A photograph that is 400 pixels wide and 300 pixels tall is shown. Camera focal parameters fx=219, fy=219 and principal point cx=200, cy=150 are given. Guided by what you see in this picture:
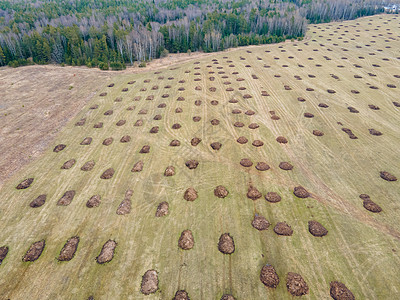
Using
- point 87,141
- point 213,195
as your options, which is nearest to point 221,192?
point 213,195

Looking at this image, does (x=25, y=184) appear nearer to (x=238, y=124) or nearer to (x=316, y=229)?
(x=238, y=124)

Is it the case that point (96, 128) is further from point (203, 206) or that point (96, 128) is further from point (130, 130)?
point (203, 206)

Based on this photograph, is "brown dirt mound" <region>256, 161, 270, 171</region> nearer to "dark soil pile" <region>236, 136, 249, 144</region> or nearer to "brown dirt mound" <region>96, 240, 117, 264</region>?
"dark soil pile" <region>236, 136, 249, 144</region>

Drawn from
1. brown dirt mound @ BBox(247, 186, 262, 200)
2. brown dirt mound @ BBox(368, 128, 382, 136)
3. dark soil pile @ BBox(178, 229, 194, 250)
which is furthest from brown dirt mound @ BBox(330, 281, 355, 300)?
brown dirt mound @ BBox(368, 128, 382, 136)

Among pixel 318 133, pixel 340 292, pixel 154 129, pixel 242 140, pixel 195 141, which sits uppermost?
pixel 318 133

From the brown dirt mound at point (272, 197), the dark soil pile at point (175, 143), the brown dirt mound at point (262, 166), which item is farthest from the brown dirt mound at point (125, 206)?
the brown dirt mound at point (262, 166)

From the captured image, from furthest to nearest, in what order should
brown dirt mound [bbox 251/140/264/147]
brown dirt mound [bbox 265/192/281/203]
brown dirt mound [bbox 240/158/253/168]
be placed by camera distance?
1. brown dirt mound [bbox 251/140/264/147]
2. brown dirt mound [bbox 240/158/253/168]
3. brown dirt mound [bbox 265/192/281/203]

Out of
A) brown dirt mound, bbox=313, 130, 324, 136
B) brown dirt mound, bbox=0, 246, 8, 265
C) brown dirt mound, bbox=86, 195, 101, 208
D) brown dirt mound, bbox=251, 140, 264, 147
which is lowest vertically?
brown dirt mound, bbox=0, 246, 8, 265
